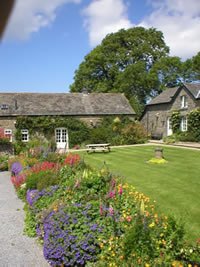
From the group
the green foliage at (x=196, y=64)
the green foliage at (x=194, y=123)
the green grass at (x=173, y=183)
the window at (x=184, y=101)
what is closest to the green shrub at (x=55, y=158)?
the green grass at (x=173, y=183)

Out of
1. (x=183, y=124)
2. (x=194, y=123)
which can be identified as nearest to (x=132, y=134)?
(x=183, y=124)

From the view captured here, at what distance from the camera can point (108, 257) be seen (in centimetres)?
383

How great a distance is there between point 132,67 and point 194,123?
49.7 ft

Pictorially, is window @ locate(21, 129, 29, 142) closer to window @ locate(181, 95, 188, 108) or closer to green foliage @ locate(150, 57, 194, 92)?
window @ locate(181, 95, 188, 108)

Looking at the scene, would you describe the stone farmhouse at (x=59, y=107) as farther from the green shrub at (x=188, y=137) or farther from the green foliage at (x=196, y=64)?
the green foliage at (x=196, y=64)

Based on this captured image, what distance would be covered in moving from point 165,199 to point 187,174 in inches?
152

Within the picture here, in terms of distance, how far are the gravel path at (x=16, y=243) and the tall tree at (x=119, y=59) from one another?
102ft

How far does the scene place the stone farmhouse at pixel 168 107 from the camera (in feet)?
80.2

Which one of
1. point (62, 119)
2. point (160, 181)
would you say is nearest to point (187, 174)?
point (160, 181)

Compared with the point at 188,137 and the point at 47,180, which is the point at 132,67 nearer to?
the point at 188,137

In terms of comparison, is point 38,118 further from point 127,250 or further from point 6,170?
point 127,250

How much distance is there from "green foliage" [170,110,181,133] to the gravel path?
21337mm

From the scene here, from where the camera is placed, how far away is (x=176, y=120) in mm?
25891

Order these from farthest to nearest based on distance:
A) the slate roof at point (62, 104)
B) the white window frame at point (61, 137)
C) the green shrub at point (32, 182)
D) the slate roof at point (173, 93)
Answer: the slate roof at point (173, 93)
the white window frame at point (61, 137)
the slate roof at point (62, 104)
the green shrub at point (32, 182)
